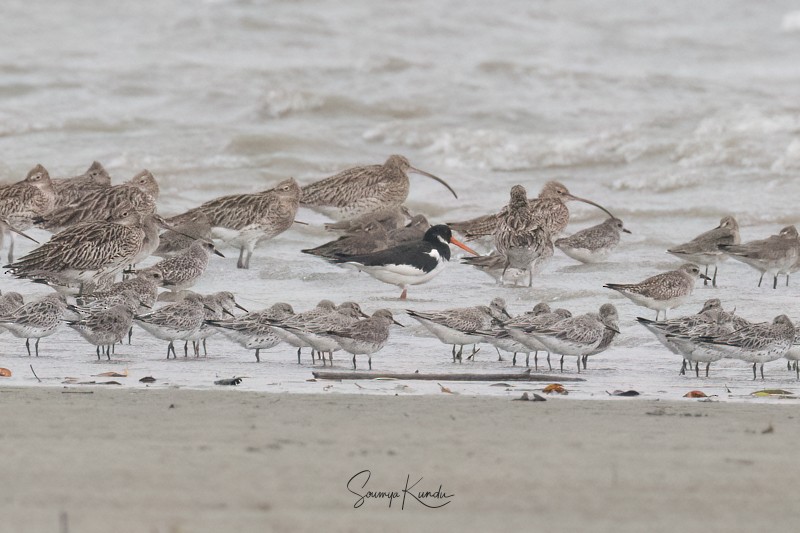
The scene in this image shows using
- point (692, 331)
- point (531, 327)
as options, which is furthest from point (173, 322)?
point (692, 331)

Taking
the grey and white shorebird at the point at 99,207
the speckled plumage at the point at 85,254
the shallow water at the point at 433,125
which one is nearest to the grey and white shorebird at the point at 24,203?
the grey and white shorebird at the point at 99,207

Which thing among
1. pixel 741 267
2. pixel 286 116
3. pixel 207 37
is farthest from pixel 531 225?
pixel 207 37

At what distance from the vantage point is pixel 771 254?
38.8 feet

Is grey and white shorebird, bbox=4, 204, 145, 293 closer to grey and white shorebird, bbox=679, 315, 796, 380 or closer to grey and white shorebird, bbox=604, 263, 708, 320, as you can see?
grey and white shorebird, bbox=604, 263, 708, 320

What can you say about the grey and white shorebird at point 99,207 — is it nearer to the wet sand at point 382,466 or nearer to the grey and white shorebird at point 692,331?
the grey and white shorebird at point 692,331

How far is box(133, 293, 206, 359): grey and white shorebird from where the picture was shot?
8.89 metres

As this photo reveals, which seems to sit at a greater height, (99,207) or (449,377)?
(99,207)

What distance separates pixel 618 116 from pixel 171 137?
7.81 metres

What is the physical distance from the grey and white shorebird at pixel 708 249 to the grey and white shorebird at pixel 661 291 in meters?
1.45

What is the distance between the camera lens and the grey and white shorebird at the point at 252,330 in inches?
352

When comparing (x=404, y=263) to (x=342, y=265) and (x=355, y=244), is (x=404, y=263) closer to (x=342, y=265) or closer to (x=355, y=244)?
(x=342, y=265)

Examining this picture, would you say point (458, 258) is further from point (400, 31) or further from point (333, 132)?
point (400, 31)

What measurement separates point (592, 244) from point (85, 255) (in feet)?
16.2

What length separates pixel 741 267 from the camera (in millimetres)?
13156
